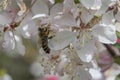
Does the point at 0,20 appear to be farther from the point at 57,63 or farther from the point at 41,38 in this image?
the point at 57,63

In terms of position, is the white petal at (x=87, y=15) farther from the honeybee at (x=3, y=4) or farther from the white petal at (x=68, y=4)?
the honeybee at (x=3, y=4)

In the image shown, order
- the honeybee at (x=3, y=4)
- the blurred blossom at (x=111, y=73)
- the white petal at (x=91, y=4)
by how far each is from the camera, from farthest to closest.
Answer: the blurred blossom at (x=111, y=73) < the honeybee at (x=3, y=4) < the white petal at (x=91, y=4)

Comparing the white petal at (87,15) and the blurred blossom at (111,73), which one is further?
the blurred blossom at (111,73)

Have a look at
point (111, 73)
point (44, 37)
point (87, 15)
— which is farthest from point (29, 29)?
point (111, 73)

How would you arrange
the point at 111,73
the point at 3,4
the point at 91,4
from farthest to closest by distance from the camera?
the point at 111,73 → the point at 3,4 → the point at 91,4

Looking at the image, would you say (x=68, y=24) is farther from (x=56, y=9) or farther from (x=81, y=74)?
(x=81, y=74)

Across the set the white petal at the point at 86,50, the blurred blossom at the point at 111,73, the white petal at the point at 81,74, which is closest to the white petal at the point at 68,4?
the white petal at the point at 86,50

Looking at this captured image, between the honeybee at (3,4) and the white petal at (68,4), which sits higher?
the white petal at (68,4)
